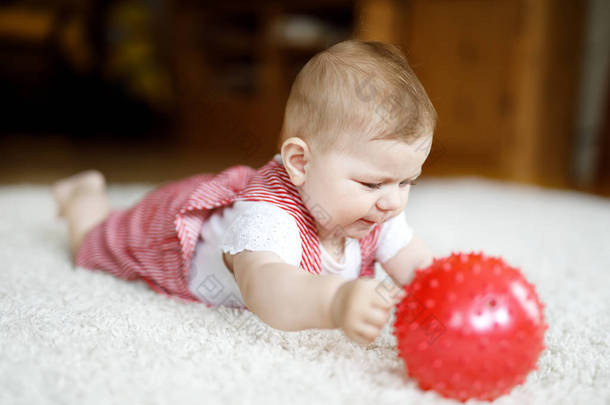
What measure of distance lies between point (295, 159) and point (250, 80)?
9.45ft

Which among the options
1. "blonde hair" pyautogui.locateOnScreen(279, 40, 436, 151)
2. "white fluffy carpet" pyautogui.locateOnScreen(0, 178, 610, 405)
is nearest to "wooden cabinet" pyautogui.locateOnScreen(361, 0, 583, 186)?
"white fluffy carpet" pyautogui.locateOnScreen(0, 178, 610, 405)

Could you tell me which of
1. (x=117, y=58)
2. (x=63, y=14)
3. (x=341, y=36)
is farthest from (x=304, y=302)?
(x=117, y=58)

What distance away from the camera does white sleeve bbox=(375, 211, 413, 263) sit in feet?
2.58

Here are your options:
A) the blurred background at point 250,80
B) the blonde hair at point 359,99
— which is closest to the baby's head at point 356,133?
the blonde hair at point 359,99

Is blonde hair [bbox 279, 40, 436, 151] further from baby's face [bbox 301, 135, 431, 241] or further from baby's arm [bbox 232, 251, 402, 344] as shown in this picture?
baby's arm [bbox 232, 251, 402, 344]

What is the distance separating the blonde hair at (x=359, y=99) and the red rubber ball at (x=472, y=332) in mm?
172

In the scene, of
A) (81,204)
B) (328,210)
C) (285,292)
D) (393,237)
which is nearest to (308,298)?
(285,292)

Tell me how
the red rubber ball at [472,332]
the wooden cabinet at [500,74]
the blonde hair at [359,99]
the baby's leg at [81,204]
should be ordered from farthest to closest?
the wooden cabinet at [500,74], the baby's leg at [81,204], the blonde hair at [359,99], the red rubber ball at [472,332]

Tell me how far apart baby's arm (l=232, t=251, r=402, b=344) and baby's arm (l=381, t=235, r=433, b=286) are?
0.20 m

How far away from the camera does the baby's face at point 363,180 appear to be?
629 mm

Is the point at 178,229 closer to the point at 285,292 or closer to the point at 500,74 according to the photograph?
the point at 285,292

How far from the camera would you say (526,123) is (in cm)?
242

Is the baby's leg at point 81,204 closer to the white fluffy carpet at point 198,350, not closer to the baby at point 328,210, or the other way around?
the white fluffy carpet at point 198,350

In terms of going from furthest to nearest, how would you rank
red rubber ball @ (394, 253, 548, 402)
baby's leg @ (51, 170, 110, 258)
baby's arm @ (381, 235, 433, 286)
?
baby's leg @ (51, 170, 110, 258)
baby's arm @ (381, 235, 433, 286)
red rubber ball @ (394, 253, 548, 402)
